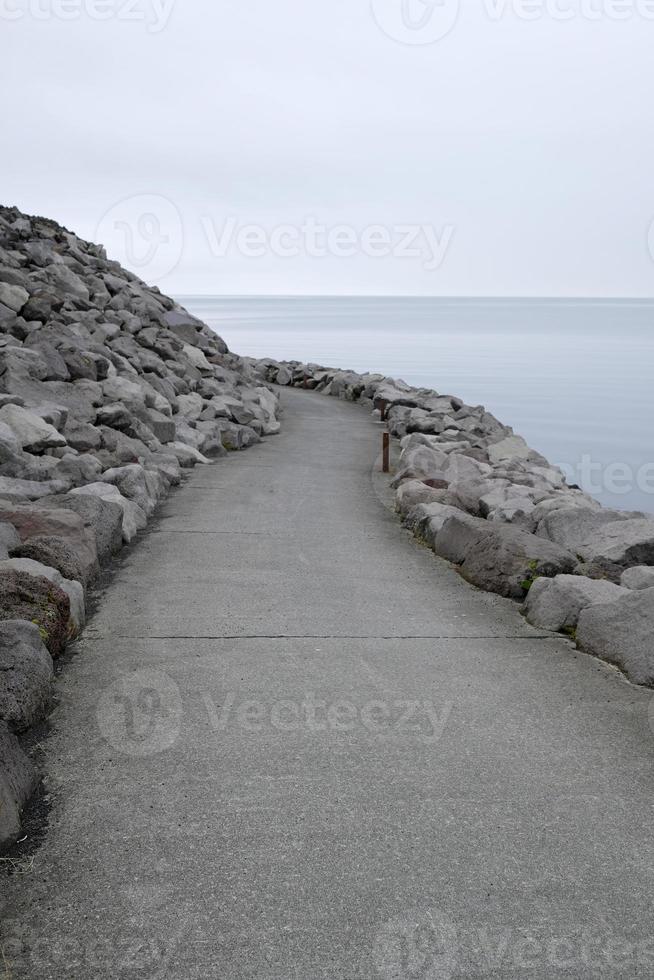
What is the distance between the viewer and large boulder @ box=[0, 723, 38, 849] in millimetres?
3721

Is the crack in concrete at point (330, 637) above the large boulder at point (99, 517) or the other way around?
the other way around

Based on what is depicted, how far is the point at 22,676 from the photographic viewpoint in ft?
15.5

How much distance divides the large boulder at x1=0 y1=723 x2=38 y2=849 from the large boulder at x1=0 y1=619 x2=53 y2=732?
1.44ft

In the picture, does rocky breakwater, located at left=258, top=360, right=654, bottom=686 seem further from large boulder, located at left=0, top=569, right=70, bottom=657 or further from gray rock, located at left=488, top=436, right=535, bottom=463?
large boulder, located at left=0, top=569, right=70, bottom=657

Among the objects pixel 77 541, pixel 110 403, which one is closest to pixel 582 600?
pixel 77 541

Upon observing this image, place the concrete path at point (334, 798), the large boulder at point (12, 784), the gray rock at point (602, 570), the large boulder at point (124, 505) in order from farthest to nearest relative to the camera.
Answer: the large boulder at point (124, 505), the gray rock at point (602, 570), the large boulder at point (12, 784), the concrete path at point (334, 798)

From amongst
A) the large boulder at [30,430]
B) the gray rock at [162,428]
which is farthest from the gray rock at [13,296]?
the large boulder at [30,430]

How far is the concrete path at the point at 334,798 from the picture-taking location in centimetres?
321

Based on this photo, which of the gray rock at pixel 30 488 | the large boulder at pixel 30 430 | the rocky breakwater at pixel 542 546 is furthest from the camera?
the large boulder at pixel 30 430

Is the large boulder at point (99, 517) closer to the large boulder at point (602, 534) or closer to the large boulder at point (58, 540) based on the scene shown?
the large boulder at point (58, 540)

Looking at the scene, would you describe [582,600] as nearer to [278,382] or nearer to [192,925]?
[192,925]

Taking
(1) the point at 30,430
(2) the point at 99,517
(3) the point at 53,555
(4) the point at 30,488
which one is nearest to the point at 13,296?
(1) the point at 30,430

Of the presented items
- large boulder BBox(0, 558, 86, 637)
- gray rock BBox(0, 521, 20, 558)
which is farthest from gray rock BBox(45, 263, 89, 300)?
large boulder BBox(0, 558, 86, 637)

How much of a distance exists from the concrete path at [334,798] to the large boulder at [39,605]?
0.78 feet
